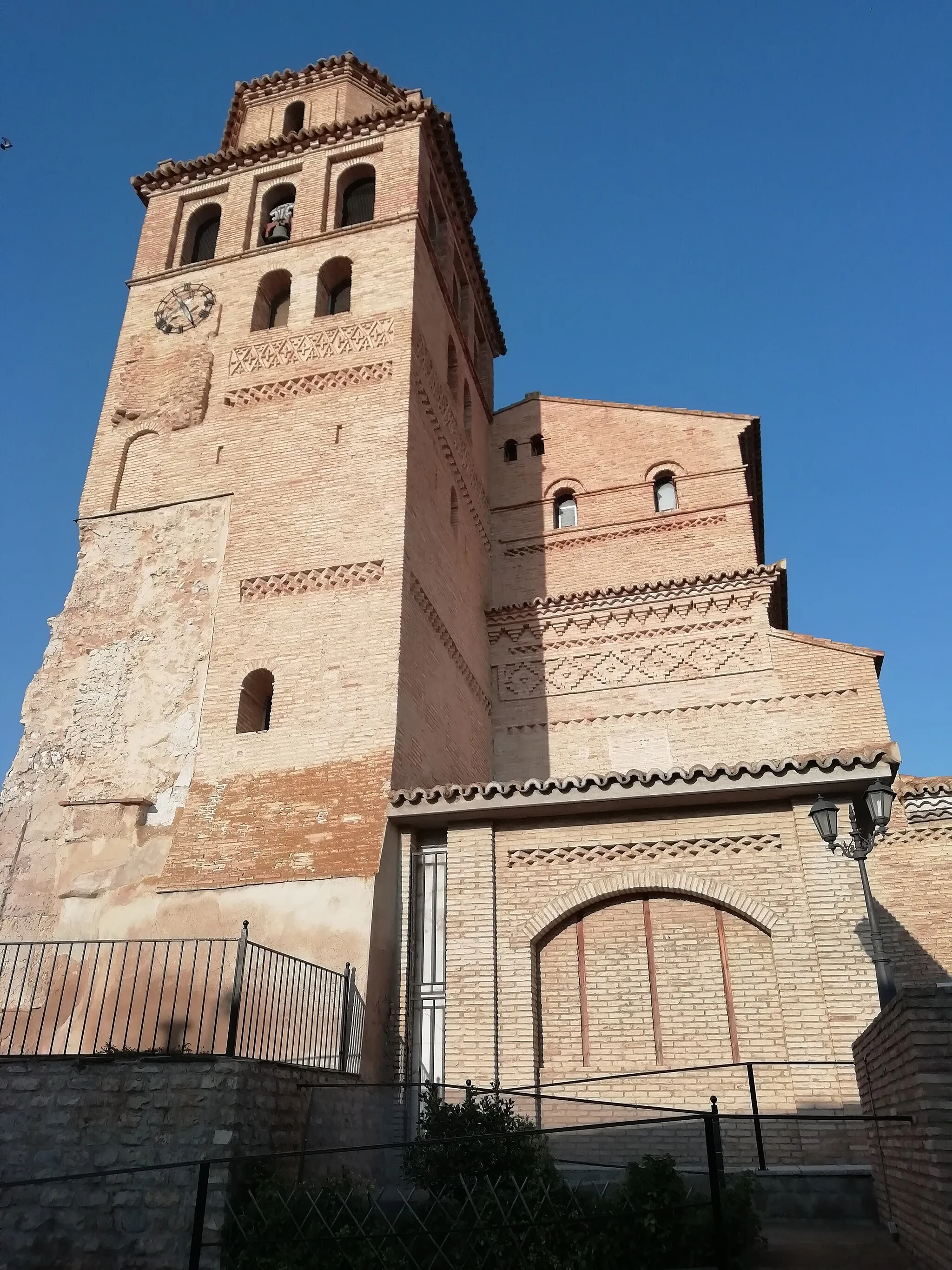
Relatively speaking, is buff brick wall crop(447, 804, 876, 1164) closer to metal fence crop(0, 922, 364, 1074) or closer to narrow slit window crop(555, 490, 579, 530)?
metal fence crop(0, 922, 364, 1074)

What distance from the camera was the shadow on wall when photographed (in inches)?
457

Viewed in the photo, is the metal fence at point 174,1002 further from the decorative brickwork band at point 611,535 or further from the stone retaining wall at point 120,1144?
the decorative brickwork band at point 611,535

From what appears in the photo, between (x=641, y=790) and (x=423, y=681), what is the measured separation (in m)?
3.34

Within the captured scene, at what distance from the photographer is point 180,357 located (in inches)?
557

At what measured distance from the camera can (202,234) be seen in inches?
653

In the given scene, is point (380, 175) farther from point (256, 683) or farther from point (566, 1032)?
point (566, 1032)

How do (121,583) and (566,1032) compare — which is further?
(121,583)

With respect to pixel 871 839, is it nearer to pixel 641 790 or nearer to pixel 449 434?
pixel 641 790

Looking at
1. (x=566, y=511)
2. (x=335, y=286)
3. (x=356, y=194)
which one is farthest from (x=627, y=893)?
(x=356, y=194)

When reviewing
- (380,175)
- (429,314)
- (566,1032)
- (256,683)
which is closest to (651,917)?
(566,1032)

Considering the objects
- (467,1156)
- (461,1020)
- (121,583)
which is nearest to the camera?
(467,1156)

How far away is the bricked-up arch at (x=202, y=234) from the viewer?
16.0 meters

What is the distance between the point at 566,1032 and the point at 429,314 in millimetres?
10218

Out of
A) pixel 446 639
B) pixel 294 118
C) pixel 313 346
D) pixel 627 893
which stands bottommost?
pixel 627 893
